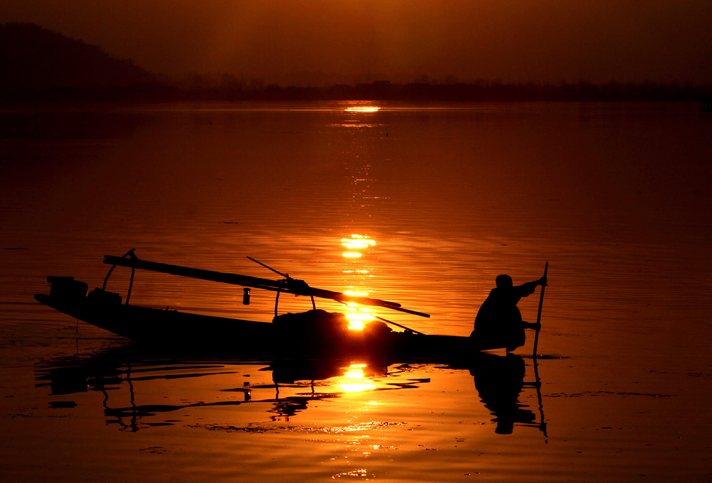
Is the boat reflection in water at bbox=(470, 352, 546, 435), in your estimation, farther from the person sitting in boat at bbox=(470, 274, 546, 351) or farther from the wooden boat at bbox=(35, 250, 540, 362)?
the wooden boat at bbox=(35, 250, 540, 362)

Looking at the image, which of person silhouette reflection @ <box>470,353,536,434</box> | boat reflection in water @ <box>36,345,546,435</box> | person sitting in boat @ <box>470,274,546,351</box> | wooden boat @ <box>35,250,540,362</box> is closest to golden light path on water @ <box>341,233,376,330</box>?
wooden boat @ <box>35,250,540,362</box>

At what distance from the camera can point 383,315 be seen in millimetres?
26172

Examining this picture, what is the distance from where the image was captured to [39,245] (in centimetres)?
3697

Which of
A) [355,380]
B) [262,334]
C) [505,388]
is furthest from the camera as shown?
[262,334]

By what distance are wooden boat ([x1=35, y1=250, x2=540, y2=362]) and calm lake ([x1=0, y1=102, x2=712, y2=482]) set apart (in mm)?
491

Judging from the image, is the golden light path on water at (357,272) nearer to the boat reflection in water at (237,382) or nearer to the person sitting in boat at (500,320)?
the boat reflection in water at (237,382)

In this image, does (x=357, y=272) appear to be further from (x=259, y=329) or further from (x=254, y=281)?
(x=259, y=329)

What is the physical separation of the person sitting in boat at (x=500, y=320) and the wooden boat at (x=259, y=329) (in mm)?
241

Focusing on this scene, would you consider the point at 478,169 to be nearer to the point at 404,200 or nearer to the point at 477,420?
the point at 404,200

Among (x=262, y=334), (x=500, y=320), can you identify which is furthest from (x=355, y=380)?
(x=500, y=320)

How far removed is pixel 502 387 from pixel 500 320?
1.80m

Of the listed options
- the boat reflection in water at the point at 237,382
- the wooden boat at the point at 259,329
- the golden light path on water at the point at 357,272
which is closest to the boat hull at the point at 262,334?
the wooden boat at the point at 259,329

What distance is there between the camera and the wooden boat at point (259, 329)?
2200 cm

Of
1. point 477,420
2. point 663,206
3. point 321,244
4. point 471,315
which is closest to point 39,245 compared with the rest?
point 321,244
